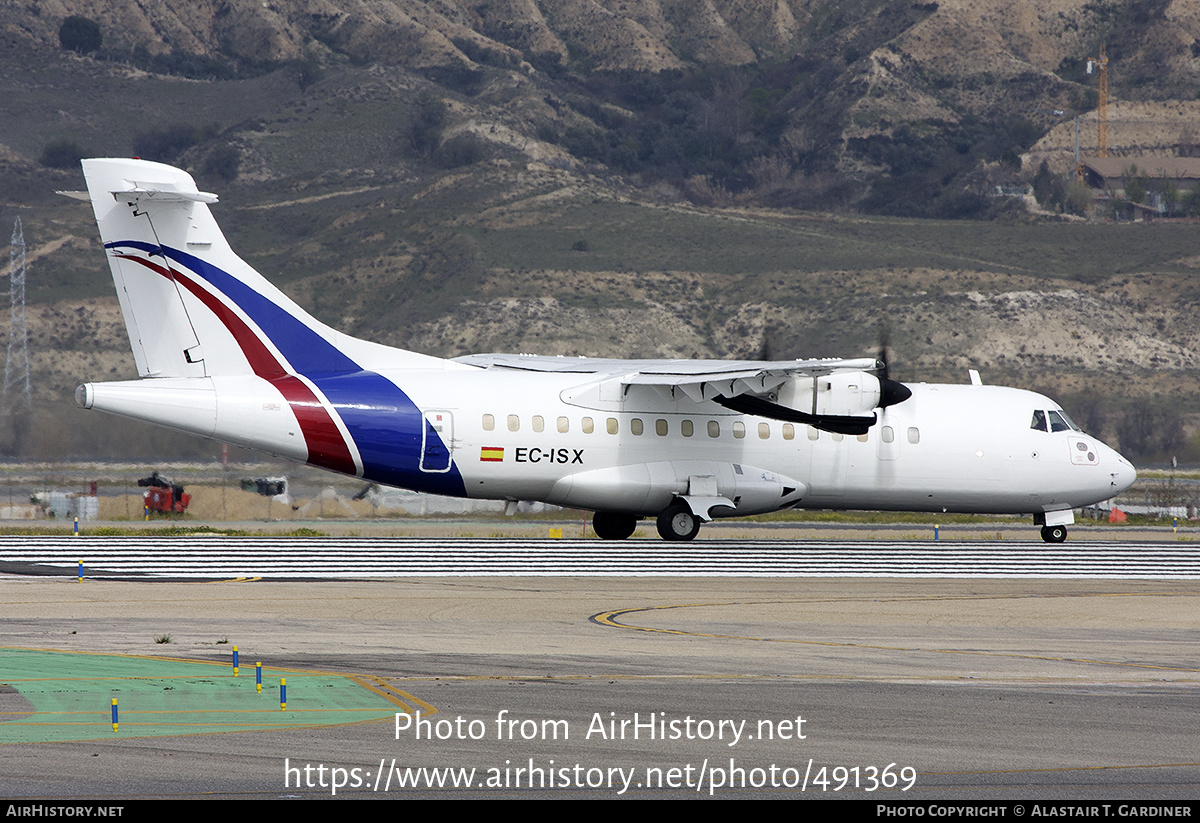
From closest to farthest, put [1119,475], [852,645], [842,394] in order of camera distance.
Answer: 1. [852,645]
2. [842,394]
3. [1119,475]

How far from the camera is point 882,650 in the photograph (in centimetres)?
1555

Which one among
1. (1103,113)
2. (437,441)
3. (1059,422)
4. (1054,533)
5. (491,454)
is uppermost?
(1103,113)

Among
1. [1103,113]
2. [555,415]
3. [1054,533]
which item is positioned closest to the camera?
[555,415]

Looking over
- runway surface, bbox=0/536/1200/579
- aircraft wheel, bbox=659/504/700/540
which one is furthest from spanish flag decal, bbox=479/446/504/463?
aircraft wheel, bbox=659/504/700/540

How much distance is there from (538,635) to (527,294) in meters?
93.3

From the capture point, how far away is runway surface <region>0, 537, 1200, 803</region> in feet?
29.9

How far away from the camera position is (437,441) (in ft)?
91.8

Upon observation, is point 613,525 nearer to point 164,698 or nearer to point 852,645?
point 852,645

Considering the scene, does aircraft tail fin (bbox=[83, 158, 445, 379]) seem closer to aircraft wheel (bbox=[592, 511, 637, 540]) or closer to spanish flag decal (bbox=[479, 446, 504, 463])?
spanish flag decal (bbox=[479, 446, 504, 463])

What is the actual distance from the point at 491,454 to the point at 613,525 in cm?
442

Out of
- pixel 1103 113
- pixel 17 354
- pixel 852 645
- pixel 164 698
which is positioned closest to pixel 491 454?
pixel 852 645

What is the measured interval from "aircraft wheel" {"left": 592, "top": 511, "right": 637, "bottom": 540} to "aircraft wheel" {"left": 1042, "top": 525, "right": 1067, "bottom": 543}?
1014 centimetres

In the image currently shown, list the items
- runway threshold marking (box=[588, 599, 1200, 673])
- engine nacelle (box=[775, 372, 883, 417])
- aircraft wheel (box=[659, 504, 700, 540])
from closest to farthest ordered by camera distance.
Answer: runway threshold marking (box=[588, 599, 1200, 673]), engine nacelle (box=[775, 372, 883, 417]), aircraft wheel (box=[659, 504, 700, 540])
